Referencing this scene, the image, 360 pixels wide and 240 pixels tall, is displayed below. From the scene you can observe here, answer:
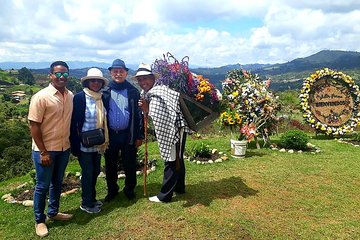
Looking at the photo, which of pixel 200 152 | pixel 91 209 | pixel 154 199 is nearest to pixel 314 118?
pixel 200 152

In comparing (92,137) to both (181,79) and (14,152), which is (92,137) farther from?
(14,152)

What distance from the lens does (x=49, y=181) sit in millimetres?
4531

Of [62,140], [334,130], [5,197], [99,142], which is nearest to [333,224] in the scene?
[99,142]

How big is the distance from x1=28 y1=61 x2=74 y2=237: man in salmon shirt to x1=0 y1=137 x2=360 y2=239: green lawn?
2.38 feet

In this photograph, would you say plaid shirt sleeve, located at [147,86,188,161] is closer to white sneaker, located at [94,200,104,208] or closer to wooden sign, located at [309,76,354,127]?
white sneaker, located at [94,200,104,208]

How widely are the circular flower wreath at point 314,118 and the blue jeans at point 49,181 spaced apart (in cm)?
977

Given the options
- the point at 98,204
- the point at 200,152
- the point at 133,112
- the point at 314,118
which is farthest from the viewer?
the point at 314,118

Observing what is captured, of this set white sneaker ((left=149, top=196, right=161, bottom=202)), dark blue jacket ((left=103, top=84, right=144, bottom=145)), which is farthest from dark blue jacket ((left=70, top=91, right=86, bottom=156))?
white sneaker ((left=149, top=196, right=161, bottom=202))

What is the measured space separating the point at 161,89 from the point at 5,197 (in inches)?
156

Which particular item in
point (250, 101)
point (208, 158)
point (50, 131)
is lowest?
point (208, 158)

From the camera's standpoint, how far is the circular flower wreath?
1184 centimetres

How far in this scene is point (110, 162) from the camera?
17.5ft

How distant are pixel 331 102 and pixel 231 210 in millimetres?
8804

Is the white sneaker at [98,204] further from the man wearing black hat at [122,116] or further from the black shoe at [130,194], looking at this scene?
the man wearing black hat at [122,116]
